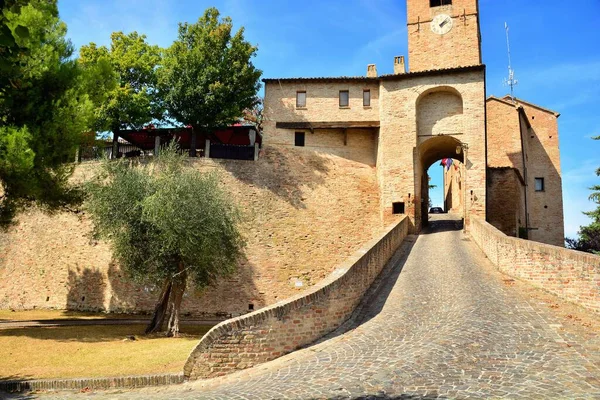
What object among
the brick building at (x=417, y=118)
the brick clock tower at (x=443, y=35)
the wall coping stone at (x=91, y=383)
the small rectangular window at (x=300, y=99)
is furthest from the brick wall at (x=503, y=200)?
the wall coping stone at (x=91, y=383)

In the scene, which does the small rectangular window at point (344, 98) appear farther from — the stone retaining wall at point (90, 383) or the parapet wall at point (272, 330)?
the stone retaining wall at point (90, 383)

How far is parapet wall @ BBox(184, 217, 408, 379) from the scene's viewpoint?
8.03m

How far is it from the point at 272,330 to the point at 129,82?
932 inches

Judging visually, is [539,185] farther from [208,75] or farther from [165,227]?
[165,227]

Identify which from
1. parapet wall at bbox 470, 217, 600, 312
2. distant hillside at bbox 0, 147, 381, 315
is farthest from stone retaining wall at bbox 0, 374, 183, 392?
distant hillside at bbox 0, 147, 381, 315

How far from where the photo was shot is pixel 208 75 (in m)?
23.5

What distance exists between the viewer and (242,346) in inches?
318

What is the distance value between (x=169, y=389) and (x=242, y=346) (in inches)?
61.9

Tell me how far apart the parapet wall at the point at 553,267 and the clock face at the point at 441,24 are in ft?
55.4

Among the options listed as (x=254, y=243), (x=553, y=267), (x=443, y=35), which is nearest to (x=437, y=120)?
(x=443, y=35)

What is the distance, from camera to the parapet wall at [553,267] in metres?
9.78

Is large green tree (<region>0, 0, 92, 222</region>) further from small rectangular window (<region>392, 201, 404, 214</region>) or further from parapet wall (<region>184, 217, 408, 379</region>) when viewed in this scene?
small rectangular window (<region>392, 201, 404, 214</region>)

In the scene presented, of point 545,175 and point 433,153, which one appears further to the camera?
point 545,175

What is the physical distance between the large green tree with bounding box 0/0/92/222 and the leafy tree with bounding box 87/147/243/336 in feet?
5.70
